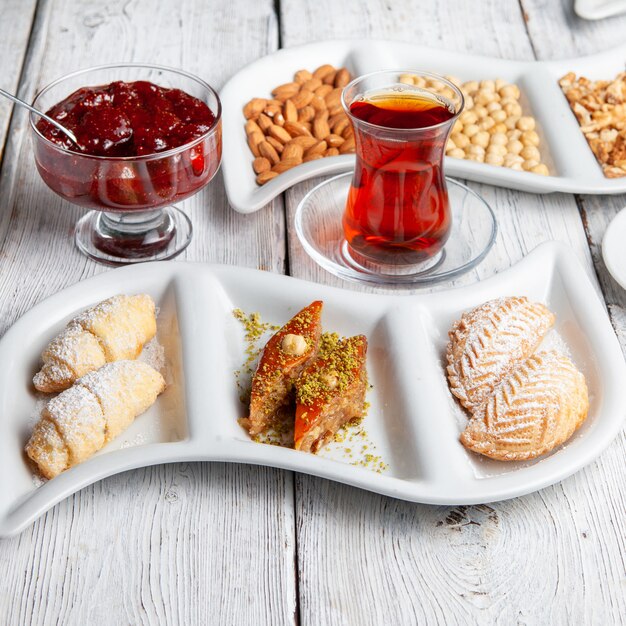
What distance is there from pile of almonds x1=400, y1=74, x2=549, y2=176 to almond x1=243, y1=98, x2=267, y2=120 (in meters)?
0.37

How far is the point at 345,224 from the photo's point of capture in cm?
161

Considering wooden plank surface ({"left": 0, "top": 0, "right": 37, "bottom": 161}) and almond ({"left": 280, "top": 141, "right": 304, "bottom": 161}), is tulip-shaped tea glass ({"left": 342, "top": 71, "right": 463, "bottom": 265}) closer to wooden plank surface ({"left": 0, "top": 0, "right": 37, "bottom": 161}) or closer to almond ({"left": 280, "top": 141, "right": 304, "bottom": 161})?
almond ({"left": 280, "top": 141, "right": 304, "bottom": 161})

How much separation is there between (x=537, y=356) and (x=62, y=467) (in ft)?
2.40

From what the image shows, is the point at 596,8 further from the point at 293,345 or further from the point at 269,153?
the point at 293,345

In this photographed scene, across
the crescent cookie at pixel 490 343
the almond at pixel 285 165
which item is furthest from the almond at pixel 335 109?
the crescent cookie at pixel 490 343

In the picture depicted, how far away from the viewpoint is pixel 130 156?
1.47 metres

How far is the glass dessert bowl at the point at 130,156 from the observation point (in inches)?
56.9

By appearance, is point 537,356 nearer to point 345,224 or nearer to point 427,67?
point 345,224

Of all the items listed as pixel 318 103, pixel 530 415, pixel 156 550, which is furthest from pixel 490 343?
pixel 318 103

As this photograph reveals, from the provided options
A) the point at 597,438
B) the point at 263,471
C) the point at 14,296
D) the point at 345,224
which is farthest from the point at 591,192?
the point at 14,296

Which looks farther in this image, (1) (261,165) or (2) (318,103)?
(2) (318,103)

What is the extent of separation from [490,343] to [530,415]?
163 millimetres

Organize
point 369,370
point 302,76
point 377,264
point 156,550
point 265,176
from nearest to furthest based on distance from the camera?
1. point 156,550
2. point 369,370
3. point 377,264
4. point 265,176
5. point 302,76

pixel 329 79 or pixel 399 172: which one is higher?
pixel 399 172
